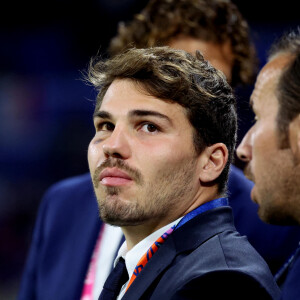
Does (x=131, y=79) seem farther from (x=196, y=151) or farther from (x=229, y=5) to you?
(x=229, y=5)

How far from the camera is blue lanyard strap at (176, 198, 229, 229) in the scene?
1633mm

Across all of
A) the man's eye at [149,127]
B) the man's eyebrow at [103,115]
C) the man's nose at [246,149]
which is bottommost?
the man's nose at [246,149]

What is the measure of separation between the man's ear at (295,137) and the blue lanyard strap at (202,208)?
1.08 feet

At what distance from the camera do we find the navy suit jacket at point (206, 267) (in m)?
1.39

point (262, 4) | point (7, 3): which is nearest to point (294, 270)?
point (262, 4)

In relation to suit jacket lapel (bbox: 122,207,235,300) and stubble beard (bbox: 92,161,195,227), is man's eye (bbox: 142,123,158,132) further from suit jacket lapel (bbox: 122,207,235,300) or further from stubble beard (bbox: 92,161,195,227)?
suit jacket lapel (bbox: 122,207,235,300)

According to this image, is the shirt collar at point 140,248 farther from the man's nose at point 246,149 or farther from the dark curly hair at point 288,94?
the dark curly hair at point 288,94

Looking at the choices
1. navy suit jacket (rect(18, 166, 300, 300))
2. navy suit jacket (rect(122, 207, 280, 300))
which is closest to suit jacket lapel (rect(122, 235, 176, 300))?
navy suit jacket (rect(122, 207, 280, 300))

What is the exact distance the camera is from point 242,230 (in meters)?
2.12

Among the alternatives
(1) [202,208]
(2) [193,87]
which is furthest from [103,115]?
(1) [202,208]

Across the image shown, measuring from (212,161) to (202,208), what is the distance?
6.9 inches

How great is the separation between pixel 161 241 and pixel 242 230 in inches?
23.9

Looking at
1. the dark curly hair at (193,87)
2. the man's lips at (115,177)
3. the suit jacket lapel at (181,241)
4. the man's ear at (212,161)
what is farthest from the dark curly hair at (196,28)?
the suit jacket lapel at (181,241)

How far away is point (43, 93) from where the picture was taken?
6.67 meters
